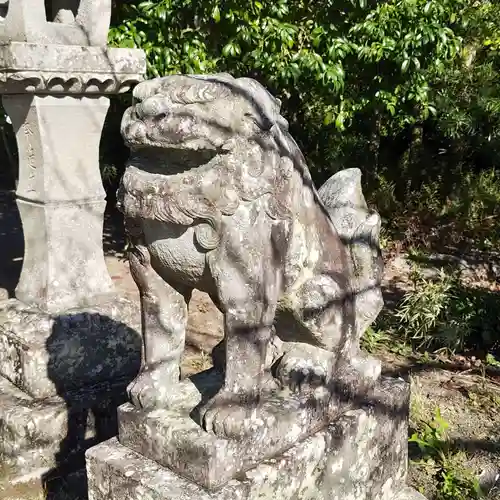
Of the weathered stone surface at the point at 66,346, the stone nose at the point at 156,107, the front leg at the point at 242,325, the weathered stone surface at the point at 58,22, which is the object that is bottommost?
the weathered stone surface at the point at 66,346

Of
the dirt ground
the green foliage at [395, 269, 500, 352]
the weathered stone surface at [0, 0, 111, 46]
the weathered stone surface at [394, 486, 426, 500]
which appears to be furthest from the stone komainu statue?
the green foliage at [395, 269, 500, 352]

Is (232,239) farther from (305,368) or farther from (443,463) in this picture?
(443,463)

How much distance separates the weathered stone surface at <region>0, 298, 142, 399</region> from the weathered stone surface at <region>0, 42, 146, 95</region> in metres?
1.16

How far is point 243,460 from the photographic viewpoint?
2.04 metres

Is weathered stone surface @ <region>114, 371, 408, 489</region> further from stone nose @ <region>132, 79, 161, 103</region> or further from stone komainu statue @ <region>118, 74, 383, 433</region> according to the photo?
stone nose @ <region>132, 79, 161, 103</region>

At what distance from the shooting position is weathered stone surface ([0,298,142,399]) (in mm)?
3322

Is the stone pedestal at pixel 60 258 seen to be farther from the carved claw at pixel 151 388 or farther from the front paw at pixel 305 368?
the front paw at pixel 305 368

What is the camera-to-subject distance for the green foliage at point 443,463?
300 cm

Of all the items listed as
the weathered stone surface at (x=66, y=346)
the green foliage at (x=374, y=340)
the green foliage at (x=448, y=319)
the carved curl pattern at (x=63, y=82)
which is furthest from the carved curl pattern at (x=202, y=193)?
the green foliage at (x=448, y=319)

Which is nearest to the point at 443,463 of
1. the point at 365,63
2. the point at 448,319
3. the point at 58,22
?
the point at 448,319

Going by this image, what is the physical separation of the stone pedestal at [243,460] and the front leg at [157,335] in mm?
64

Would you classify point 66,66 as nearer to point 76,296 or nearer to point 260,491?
point 76,296

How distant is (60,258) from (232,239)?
70.7 inches

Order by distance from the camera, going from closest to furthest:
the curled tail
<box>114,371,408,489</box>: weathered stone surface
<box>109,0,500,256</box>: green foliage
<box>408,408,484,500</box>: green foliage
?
<box>114,371,408,489</box>: weathered stone surface
the curled tail
<box>408,408,484,500</box>: green foliage
<box>109,0,500,256</box>: green foliage
